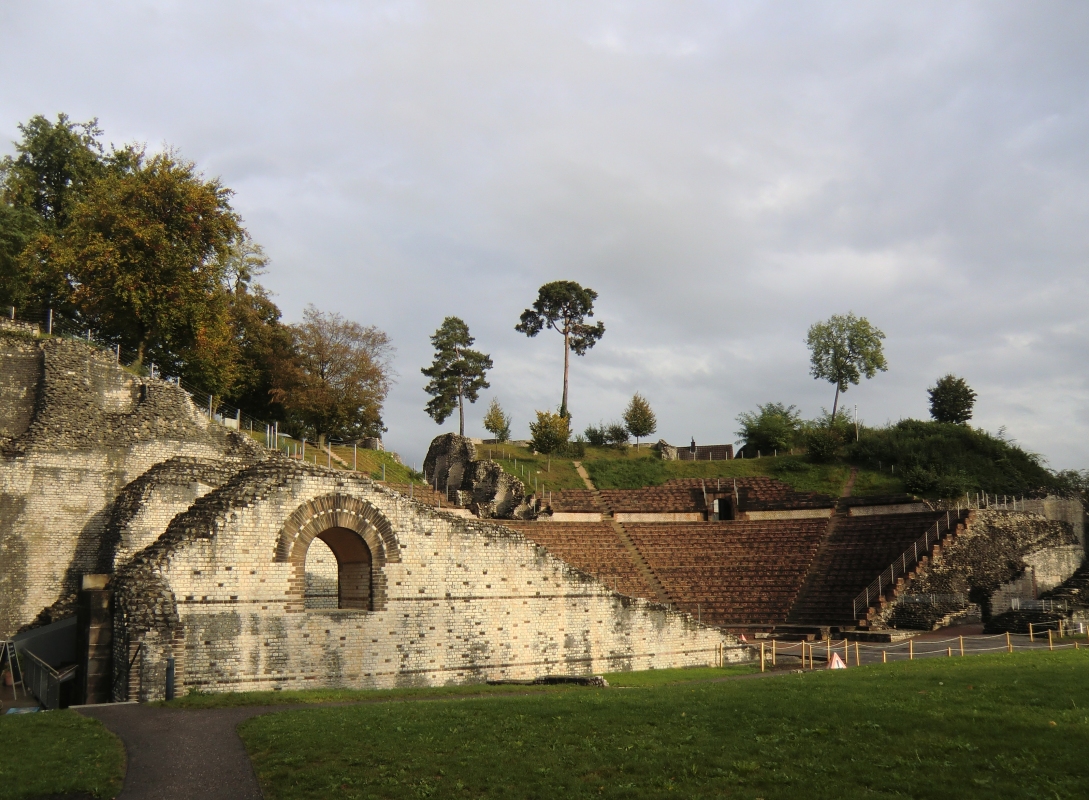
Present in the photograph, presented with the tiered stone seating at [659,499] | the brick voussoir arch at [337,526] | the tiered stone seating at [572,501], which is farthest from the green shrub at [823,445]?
the brick voussoir arch at [337,526]

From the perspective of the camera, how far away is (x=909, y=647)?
21.8m

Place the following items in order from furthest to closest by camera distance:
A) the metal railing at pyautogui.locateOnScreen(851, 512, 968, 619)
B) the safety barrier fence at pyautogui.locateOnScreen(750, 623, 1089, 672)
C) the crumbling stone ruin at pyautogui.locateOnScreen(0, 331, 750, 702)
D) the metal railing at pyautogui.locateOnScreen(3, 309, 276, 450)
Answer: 1. the metal railing at pyautogui.locateOnScreen(851, 512, 968, 619)
2. the metal railing at pyautogui.locateOnScreen(3, 309, 276, 450)
3. the safety barrier fence at pyautogui.locateOnScreen(750, 623, 1089, 672)
4. the crumbling stone ruin at pyautogui.locateOnScreen(0, 331, 750, 702)

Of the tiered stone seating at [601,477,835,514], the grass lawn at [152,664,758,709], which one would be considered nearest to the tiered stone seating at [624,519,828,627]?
the tiered stone seating at [601,477,835,514]

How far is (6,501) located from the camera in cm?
2114

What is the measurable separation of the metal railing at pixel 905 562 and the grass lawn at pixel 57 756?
907 inches

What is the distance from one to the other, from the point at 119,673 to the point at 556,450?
1426 inches

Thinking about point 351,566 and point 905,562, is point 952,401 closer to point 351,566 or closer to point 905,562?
point 905,562

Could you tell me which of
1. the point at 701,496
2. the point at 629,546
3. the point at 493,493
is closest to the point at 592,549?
the point at 629,546

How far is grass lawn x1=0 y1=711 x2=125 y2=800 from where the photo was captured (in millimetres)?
8766

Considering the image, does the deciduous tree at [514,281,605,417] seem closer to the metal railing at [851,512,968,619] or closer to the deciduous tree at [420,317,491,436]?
the deciduous tree at [420,317,491,436]

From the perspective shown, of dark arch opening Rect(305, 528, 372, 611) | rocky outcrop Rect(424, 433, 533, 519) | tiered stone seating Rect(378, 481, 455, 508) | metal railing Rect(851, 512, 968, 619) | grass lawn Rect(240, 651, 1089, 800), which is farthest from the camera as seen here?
rocky outcrop Rect(424, 433, 533, 519)

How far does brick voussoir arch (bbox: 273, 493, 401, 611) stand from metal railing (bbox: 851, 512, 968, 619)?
1699cm

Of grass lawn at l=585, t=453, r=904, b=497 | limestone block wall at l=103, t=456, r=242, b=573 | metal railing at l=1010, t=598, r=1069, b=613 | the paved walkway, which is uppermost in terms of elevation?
grass lawn at l=585, t=453, r=904, b=497

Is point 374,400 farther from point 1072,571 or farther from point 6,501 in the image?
point 1072,571
